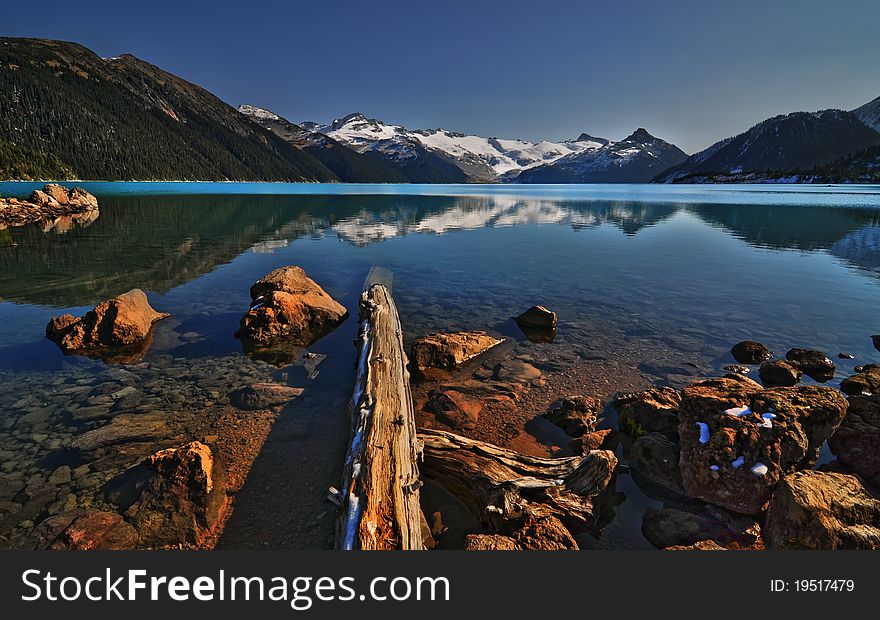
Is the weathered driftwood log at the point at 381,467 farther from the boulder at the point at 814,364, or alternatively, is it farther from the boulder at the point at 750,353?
the boulder at the point at 814,364

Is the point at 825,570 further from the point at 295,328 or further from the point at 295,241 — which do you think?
the point at 295,241

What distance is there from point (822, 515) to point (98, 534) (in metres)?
10.4

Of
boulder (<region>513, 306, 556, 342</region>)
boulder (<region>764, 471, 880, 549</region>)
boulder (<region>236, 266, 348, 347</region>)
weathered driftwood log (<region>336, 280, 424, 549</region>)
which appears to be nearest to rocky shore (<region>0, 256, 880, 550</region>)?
boulder (<region>764, 471, 880, 549</region>)

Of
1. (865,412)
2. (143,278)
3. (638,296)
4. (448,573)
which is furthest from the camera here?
(143,278)

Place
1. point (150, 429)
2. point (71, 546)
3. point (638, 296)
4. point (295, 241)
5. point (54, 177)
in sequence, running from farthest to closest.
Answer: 1. point (54, 177)
2. point (295, 241)
3. point (638, 296)
4. point (150, 429)
5. point (71, 546)

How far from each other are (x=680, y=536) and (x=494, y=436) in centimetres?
376

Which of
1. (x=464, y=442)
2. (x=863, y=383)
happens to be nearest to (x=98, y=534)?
(x=464, y=442)

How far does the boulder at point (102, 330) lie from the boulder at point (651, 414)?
583 inches

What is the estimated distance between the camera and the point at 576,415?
29.4ft

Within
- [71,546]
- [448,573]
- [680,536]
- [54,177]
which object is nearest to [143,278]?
[71,546]

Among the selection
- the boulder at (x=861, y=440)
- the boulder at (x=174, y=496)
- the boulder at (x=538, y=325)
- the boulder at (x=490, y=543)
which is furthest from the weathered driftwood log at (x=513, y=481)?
the boulder at (x=538, y=325)

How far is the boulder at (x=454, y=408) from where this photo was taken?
9.24 metres

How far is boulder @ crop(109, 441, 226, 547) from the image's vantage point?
243 inches

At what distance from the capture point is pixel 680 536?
5973mm
